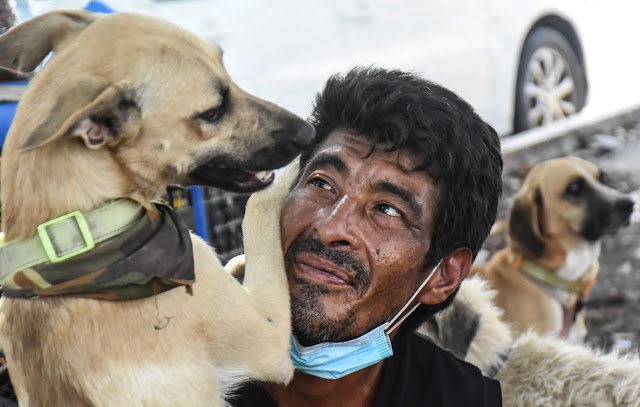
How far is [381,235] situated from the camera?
233 centimetres

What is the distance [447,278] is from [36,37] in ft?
4.64

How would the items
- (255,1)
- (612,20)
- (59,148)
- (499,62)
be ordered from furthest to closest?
(612,20)
(499,62)
(255,1)
(59,148)

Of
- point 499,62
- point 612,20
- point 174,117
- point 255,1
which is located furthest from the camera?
point 612,20

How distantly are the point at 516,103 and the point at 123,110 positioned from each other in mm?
5514

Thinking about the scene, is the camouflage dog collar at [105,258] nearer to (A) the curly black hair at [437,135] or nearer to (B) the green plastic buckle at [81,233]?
(B) the green plastic buckle at [81,233]

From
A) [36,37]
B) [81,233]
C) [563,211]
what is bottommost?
[563,211]

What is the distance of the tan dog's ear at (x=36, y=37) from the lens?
2131mm

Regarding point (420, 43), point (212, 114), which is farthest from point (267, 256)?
point (420, 43)

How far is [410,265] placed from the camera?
7.90 feet

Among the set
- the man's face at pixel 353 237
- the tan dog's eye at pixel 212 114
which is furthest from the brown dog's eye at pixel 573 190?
the tan dog's eye at pixel 212 114

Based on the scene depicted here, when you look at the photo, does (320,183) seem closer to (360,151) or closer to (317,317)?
(360,151)

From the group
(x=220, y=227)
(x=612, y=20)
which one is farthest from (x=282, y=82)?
(x=612, y=20)

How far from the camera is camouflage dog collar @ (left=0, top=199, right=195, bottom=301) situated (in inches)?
73.4

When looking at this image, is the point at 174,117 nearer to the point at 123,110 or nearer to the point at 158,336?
the point at 123,110
